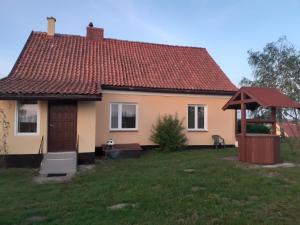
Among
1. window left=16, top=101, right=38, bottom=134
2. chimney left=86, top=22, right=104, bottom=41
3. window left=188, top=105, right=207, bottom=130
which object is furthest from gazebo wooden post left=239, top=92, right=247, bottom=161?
chimney left=86, top=22, right=104, bottom=41

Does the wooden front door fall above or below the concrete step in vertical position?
above

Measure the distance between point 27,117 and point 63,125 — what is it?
146cm

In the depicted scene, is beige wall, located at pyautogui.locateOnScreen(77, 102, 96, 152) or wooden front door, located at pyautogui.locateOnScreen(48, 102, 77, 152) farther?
wooden front door, located at pyautogui.locateOnScreen(48, 102, 77, 152)

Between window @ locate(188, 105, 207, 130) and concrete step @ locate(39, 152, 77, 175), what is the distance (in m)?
7.24

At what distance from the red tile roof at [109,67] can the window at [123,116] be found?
1065mm

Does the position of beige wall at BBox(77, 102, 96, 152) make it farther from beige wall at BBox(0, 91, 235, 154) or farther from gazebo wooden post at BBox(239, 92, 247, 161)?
gazebo wooden post at BBox(239, 92, 247, 161)

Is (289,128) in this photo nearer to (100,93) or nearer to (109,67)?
(109,67)

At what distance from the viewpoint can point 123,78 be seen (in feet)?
54.9

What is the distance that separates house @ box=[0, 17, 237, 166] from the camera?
42.7 ft

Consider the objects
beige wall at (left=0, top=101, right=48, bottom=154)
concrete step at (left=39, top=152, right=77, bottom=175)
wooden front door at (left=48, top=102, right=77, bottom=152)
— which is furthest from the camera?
wooden front door at (left=48, top=102, right=77, bottom=152)

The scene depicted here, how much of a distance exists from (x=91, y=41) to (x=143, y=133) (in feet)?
22.2

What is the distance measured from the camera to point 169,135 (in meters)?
16.3

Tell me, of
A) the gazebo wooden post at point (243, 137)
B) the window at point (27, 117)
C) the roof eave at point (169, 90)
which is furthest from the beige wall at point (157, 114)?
the gazebo wooden post at point (243, 137)

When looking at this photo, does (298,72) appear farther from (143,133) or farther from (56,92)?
(56,92)
